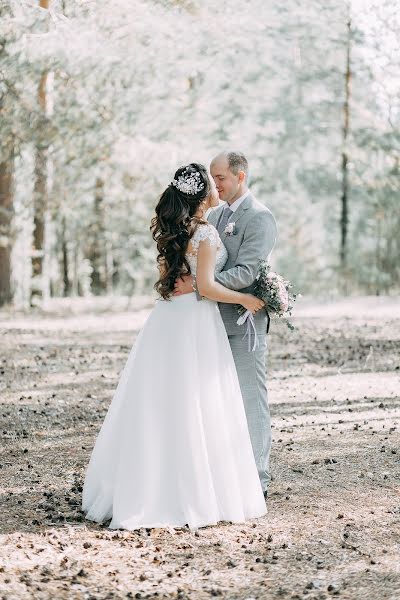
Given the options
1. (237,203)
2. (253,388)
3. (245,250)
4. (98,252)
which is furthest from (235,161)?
(98,252)

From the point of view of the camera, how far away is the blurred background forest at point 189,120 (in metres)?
12.8

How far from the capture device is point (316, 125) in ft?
74.0

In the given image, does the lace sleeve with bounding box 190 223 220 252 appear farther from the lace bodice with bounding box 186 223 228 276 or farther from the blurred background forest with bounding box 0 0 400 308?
the blurred background forest with bounding box 0 0 400 308

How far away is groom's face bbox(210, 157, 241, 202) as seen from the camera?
523 cm

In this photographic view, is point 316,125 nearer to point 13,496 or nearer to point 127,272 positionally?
point 127,272

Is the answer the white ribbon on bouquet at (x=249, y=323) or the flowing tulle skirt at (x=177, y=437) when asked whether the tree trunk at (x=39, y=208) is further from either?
the flowing tulle skirt at (x=177, y=437)

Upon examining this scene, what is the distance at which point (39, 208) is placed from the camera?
1678cm

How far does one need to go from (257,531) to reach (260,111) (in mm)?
17446

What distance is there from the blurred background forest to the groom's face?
747cm

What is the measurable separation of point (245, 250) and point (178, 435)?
4.17 ft

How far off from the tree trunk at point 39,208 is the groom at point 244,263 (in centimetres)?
1006

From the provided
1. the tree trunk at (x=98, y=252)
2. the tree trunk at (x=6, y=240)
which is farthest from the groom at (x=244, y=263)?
the tree trunk at (x=98, y=252)

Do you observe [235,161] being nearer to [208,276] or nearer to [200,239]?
[200,239]

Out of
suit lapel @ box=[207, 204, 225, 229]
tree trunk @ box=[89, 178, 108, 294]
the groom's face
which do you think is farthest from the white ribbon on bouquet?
tree trunk @ box=[89, 178, 108, 294]
